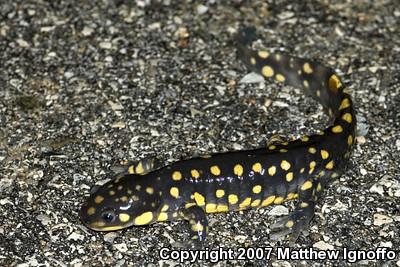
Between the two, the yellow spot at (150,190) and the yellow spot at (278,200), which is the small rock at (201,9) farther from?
the yellow spot at (150,190)

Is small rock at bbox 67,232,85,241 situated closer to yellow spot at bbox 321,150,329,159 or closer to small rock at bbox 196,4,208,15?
yellow spot at bbox 321,150,329,159

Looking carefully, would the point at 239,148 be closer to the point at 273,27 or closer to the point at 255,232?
the point at 255,232

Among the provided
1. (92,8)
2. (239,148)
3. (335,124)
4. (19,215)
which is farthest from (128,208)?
(92,8)

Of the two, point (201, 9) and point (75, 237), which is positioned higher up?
point (201, 9)

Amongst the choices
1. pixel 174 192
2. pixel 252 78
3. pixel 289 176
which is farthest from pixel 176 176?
pixel 252 78

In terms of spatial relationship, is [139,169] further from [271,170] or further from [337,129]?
[337,129]

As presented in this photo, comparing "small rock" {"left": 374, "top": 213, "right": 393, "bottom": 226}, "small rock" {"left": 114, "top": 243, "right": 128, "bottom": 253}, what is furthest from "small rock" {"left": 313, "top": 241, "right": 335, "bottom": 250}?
"small rock" {"left": 114, "top": 243, "right": 128, "bottom": 253}

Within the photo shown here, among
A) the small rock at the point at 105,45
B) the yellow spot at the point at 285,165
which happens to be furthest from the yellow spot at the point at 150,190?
the small rock at the point at 105,45
